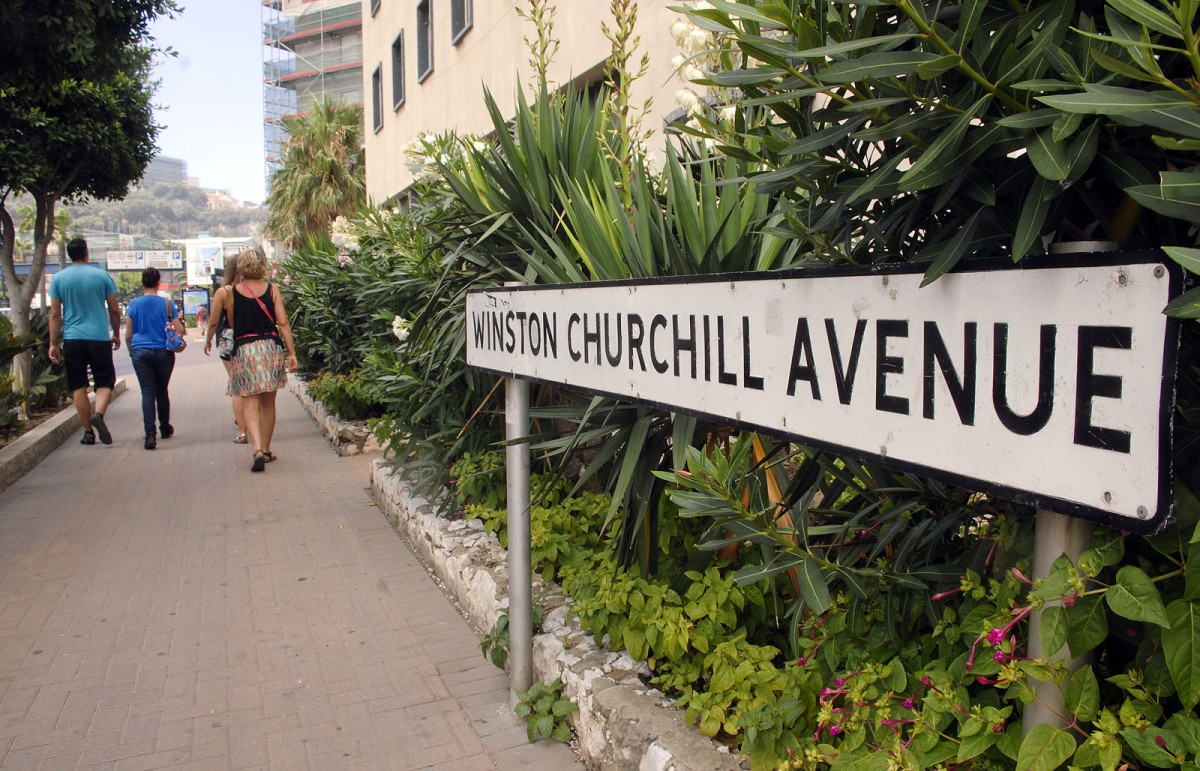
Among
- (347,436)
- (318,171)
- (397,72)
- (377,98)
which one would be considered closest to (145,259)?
(318,171)

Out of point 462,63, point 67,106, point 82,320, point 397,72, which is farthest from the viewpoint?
point 397,72

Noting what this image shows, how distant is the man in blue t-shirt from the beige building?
3.19m

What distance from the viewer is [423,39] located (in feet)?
55.3

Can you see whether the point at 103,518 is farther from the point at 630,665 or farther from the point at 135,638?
the point at 630,665

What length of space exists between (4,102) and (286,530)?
780 cm

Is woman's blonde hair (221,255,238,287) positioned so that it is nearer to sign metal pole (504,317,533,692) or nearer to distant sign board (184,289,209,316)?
sign metal pole (504,317,533,692)

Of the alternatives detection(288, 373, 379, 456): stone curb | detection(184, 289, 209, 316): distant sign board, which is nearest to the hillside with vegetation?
detection(184, 289, 209, 316): distant sign board

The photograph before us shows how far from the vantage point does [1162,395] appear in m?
1.04

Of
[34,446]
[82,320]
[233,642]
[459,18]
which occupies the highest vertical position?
[459,18]

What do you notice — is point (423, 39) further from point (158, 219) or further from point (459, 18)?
point (158, 219)

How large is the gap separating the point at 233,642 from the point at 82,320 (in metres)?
6.41

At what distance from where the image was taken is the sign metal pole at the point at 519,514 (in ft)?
10.5

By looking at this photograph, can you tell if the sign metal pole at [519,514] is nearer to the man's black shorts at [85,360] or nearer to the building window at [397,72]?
the man's black shorts at [85,360]

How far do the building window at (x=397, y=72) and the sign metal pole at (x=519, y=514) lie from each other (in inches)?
664
